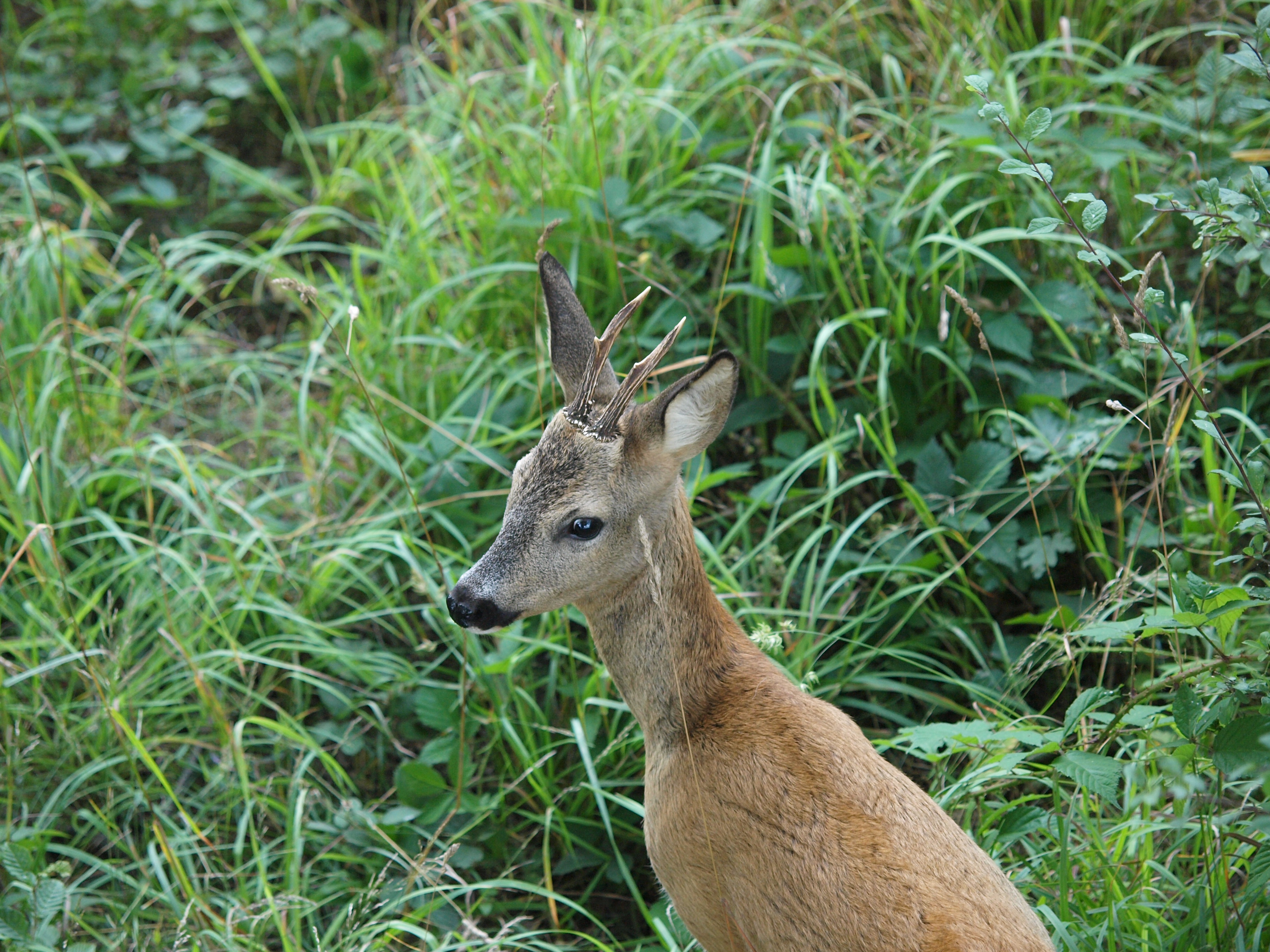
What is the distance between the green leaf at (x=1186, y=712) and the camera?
2129 mm

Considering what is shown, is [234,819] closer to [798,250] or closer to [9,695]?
[9,695]

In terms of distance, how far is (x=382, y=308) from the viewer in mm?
4605

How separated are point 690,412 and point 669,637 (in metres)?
0.52

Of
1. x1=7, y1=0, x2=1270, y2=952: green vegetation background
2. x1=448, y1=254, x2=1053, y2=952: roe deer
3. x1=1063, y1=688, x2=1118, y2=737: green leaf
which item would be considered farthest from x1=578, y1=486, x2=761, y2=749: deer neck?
x1=1063, y1=688, x2=1118, y2=737: green leaf

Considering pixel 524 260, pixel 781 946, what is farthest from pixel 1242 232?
pixel 524 260

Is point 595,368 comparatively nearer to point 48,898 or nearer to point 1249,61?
point 1249,61

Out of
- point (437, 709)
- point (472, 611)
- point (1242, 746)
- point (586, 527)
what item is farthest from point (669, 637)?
point (1242, 746)

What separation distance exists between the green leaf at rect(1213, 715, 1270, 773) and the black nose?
142 centimetres

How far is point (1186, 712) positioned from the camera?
215cm

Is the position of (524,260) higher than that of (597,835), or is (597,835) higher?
(524,260)

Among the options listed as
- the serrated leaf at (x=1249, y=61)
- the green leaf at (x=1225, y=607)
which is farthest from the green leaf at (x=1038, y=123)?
the green leaf at (x=1225, y=607)

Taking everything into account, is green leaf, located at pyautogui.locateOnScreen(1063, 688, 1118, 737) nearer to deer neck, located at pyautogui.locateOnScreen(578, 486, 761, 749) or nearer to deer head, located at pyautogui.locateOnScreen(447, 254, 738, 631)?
deer neck, located at pyautogui.locateOnScreen(578, 486, 761, 749)

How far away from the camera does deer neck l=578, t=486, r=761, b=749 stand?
2539 millimetres

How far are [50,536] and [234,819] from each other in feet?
3.38
